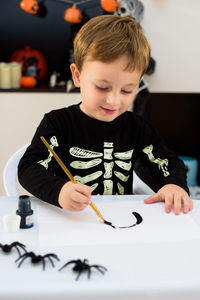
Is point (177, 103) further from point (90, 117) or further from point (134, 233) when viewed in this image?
point (134, 233)

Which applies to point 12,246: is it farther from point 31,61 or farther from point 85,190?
point 31,61

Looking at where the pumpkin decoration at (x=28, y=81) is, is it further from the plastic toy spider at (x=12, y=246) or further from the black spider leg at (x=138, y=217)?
the plastic toy spider at (x=12, y=246)

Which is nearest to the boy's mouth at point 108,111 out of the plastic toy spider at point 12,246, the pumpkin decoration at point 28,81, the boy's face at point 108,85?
the boy's face at point 108,85

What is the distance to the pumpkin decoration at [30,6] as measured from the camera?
2.82m

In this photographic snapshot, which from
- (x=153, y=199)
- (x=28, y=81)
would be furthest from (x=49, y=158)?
(x=28, y=81)

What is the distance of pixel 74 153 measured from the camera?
123 centimetres

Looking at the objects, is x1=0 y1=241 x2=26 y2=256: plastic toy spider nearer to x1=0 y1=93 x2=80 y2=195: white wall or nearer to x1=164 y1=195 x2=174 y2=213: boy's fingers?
x1=164 y1=195 x2=174 y2=213: boy's fingers

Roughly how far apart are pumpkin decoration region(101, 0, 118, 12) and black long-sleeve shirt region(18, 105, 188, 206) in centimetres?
170

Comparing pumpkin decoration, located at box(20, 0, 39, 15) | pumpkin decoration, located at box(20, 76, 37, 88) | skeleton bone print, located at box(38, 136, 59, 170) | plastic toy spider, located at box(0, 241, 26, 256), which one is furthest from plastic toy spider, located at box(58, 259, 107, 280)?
pumpkin decoration, located at box(20, 0, 39, 15)

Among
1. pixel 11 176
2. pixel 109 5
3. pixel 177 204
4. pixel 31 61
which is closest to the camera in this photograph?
pixel 177 204

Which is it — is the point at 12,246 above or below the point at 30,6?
below

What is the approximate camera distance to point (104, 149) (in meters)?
1.25

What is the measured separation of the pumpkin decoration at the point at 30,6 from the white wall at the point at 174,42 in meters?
0.75

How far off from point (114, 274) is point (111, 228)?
191 millimetres
